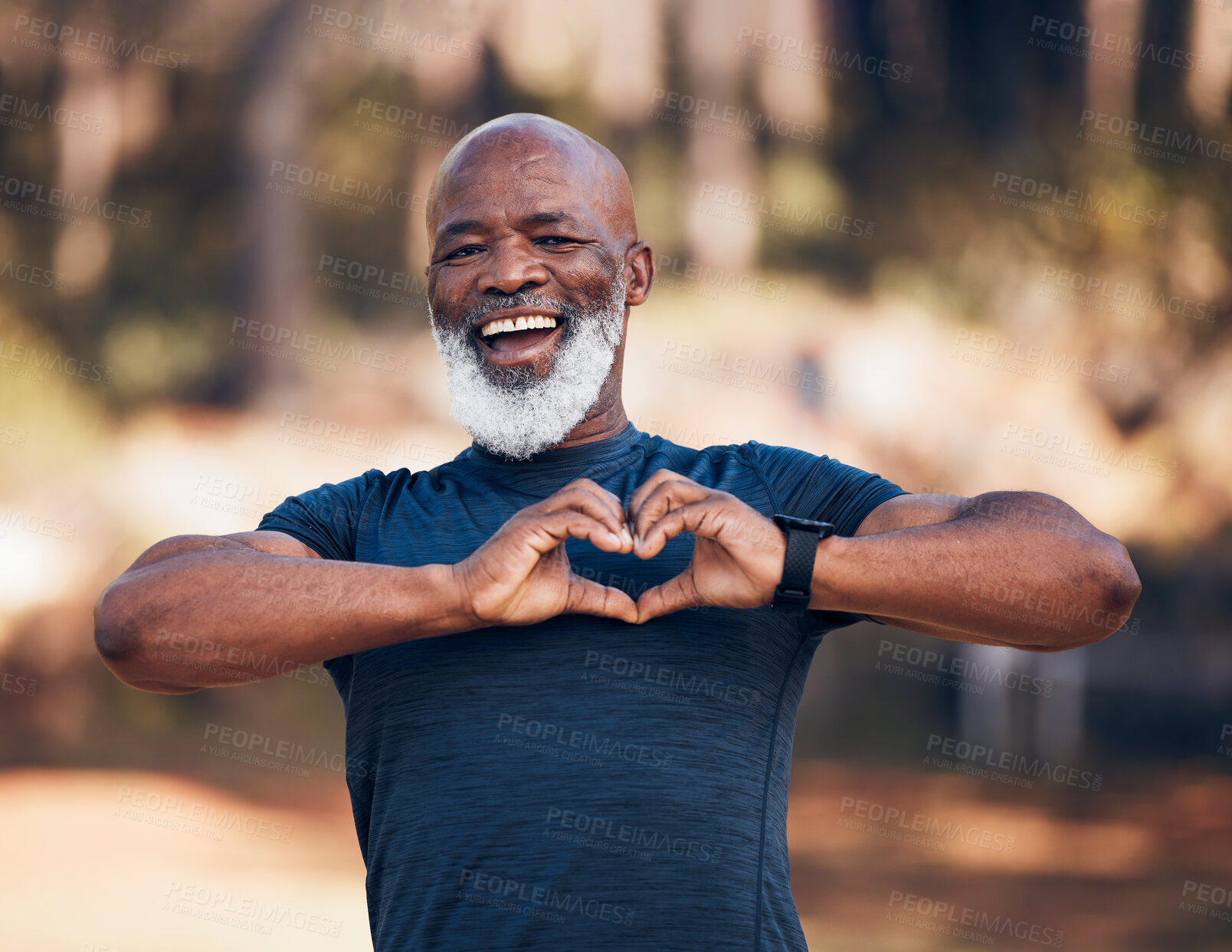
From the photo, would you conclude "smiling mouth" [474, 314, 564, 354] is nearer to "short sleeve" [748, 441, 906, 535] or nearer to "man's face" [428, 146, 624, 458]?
"man's face" [428, 146, 624, 458]

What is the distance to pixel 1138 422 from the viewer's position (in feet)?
46.1

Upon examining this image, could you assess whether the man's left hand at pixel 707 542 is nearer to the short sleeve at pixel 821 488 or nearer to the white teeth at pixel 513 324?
the short sleeve at pixel 821 488

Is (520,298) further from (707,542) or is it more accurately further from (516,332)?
(707,542)

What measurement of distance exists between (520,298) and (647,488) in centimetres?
57

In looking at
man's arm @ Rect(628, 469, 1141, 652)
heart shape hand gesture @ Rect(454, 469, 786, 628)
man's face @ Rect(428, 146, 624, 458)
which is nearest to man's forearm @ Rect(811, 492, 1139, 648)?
man's arm @ Rect(628, 469, 1141, 652)

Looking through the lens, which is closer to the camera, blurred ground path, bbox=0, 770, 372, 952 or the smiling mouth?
the smiling mouth

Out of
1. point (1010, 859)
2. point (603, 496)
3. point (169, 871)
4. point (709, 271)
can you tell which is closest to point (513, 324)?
point (603, 496)

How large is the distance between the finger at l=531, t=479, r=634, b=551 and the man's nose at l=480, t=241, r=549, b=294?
572 mm

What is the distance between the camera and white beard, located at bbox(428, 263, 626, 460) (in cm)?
213

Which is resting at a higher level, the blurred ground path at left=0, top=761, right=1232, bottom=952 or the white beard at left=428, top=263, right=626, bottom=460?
the white beard at left=428, top=263, right=626, bottom=460

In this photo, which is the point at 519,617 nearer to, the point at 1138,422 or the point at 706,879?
the point at 706,879

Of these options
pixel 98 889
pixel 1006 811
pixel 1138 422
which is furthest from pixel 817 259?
pixel 98 889

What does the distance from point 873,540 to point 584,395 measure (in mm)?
655

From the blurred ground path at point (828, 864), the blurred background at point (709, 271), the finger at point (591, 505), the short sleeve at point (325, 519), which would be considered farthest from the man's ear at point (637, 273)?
the blurred background at point (709, 271)
